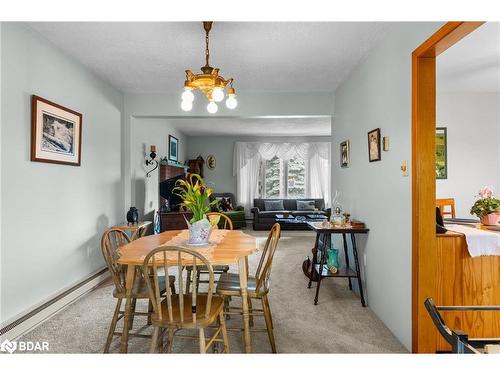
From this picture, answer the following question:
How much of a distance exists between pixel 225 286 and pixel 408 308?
1.33m

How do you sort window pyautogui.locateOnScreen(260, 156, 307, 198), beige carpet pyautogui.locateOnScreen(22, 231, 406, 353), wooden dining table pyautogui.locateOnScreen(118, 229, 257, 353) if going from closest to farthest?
wooden dining table pyautogui.locateOnScreen(118, 229, 257, 353)
beige carpet pyautogui.locateOnScreen(22, 231, 406, 353)
window pyautogui.locateOnScreen(260, 156, 307, 198)

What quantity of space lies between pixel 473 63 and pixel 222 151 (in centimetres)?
647

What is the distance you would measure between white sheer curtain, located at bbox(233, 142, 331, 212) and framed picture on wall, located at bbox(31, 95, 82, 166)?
18.9 ft

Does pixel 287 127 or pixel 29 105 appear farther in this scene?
pixel 287 127

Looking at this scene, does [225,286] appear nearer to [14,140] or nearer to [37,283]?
[37,283]

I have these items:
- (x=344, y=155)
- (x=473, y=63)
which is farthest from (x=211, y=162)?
(x=473, y=63)

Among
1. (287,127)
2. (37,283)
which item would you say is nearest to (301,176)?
(287,127)

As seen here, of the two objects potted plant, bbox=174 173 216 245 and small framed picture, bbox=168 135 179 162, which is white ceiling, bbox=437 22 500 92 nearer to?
potted plant, bbox=174 173 216 245

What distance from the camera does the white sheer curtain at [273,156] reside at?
890cm

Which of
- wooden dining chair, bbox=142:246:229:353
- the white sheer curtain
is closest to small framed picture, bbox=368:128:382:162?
wooden dining chair, bbox=142:246:229:353

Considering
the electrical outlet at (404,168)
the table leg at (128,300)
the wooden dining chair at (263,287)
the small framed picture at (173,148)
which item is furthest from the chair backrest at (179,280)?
the small framed picture at (173,148)

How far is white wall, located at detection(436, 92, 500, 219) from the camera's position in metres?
4.52
